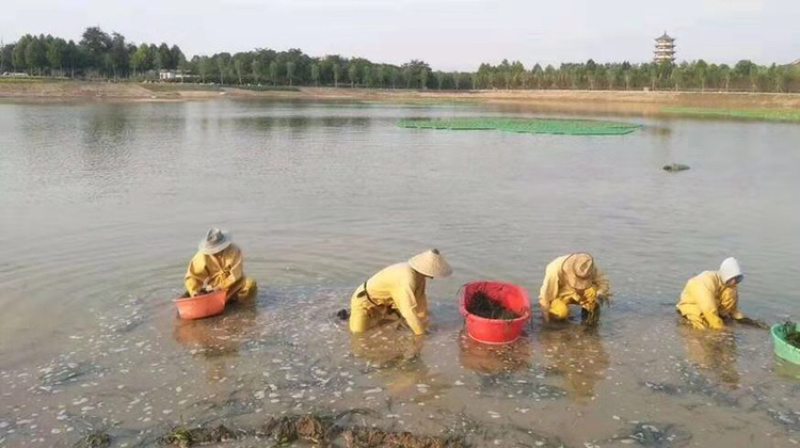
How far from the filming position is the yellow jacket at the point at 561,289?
23.8 feet

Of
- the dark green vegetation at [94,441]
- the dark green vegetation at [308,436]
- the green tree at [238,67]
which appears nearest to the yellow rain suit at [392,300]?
the dark green vegetation at [308,436]

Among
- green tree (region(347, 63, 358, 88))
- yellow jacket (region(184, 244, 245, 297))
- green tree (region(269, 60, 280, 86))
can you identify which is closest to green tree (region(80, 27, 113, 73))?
green tree (region(269, 60, 280, 86))

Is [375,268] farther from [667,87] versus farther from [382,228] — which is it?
[667,87]

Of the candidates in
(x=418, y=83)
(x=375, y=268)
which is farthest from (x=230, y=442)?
(x=418, y=83)

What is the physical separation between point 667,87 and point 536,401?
84.6 metres

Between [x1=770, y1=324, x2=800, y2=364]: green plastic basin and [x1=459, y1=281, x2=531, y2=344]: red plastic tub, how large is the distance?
2.27 meters

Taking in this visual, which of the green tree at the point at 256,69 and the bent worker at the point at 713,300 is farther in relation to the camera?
the green tree at the point at 256,69

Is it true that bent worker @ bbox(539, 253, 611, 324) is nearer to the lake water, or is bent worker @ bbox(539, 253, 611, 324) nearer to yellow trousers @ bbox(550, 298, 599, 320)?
yellow trousers @ bbox(550, 298, 599, 320)

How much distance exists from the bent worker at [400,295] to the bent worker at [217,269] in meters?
1.46

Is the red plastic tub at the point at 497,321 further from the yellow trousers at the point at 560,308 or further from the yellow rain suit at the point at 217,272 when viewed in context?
the yellow rain suit at the point at 217,272

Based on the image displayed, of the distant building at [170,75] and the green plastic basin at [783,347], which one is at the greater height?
the distant building at [170,75]

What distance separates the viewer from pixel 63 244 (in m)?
10.4

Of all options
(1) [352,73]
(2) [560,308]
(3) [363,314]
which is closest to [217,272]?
(3) [363,314]

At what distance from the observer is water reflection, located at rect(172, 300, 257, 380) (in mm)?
6348
